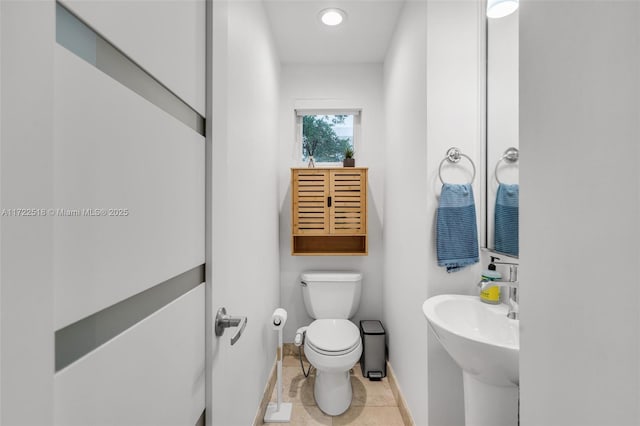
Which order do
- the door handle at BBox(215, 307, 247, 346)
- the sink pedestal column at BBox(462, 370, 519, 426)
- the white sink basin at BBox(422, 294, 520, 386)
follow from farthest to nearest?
the sink pedestal column at BBox(462, 370, 519, 426) → the white sink basin at BBox(422, 294, 520, 386) → the door handle at BBox(215, 307, 247, 346)

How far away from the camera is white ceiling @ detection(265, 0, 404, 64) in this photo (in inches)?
73.2

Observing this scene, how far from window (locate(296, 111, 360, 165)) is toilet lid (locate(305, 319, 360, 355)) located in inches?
53.1

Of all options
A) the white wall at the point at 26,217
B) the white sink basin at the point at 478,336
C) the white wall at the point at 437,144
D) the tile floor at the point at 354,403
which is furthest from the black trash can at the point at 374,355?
the white wall at the point at 26,217

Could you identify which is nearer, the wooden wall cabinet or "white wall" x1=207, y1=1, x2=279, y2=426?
"white wall" x1=207, y1=1, x2=279, y2=426

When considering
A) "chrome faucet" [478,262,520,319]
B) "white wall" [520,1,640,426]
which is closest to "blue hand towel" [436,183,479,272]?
"chrome faucet" [478,262,520,319]

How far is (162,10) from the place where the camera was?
56cm

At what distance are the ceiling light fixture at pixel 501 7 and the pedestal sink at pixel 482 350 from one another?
1227 mm

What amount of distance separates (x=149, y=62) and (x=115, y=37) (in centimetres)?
8

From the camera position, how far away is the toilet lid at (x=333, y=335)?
1825 millimetres

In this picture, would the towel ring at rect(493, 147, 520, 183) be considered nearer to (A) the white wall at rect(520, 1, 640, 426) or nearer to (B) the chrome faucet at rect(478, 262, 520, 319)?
(B) the chrome faucet at rect(478, 262, 520, 319)

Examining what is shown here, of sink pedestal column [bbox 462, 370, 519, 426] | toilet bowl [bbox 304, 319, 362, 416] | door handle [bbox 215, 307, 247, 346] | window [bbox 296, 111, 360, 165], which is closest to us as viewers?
door handle [bbox 215, 307, 247, 346]

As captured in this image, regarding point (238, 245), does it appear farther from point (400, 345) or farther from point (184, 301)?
point (400, 345)

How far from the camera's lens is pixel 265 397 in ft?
6.00

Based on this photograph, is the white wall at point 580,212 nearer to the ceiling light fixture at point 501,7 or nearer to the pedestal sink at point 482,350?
the pedestal sink at point 482,350
